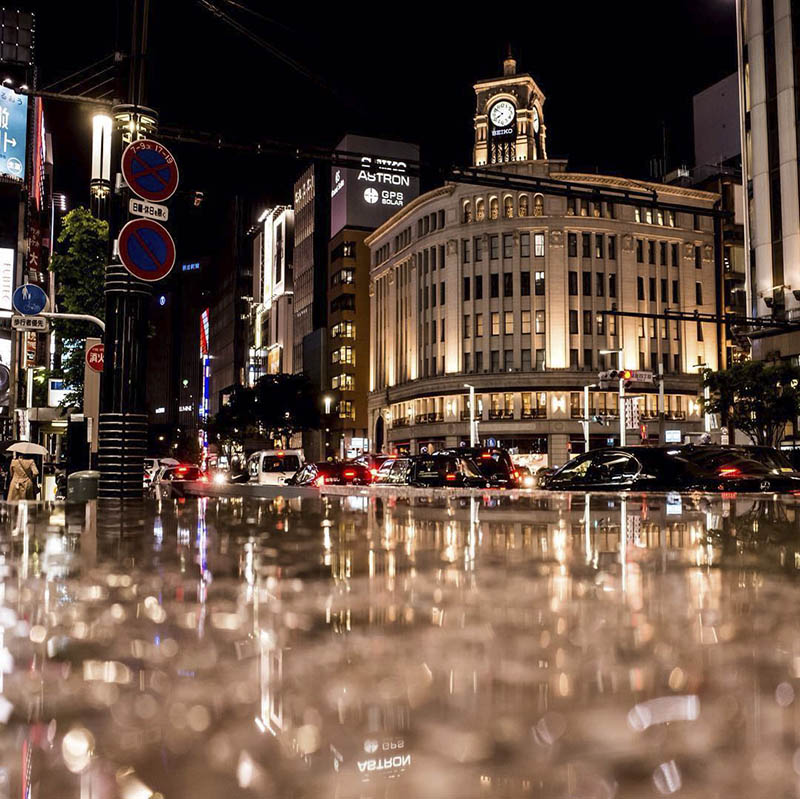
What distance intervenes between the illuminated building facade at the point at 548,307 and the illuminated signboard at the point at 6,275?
144ft

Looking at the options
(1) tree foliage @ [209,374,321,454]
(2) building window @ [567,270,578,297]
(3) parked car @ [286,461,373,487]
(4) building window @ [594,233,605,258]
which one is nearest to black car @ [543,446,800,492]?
(3) parked car @ [286,461,373,487]

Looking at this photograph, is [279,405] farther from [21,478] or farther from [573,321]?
[21,478]

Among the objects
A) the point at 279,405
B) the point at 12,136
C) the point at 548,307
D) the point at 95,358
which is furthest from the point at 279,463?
the point at 279,405

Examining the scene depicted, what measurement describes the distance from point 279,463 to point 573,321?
58816 mm

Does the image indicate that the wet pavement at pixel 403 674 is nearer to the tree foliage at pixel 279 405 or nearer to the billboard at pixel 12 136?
the billboard at pixel 12 136

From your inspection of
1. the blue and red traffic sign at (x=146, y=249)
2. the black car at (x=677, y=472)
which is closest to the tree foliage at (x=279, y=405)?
the black car at (x=677, y=472)

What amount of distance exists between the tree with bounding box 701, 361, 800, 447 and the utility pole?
3077cm

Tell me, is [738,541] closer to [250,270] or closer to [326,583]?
[326,583]

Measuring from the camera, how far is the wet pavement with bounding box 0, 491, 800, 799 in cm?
142

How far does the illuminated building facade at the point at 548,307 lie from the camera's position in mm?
80438

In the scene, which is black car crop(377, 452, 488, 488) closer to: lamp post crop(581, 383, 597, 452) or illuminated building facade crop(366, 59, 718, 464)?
lamp post crop(581, 383, 597, 452)

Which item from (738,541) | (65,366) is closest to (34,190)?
(65,366)

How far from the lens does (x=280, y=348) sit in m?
136

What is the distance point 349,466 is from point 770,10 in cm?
3839
